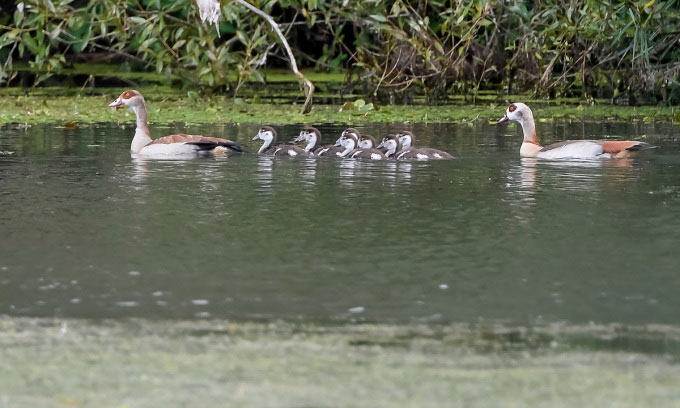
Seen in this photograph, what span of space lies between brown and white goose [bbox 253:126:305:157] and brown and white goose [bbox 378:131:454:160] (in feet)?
2.32

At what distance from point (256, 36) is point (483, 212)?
934 centimetres

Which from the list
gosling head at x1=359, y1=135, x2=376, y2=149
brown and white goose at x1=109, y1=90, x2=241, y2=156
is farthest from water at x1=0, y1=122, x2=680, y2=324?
gosling head at x1=359, y1=135, x2=376, y2=149

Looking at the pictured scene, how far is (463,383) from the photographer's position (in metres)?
3.83

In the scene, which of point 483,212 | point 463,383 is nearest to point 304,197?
point 483,212

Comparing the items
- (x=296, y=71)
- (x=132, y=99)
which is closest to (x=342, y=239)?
(x=132, y=99)

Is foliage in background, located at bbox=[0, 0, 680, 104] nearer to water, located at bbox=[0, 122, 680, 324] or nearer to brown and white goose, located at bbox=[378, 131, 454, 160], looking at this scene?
brown and white goose, located at bbox=[378, 131, 454, 160]

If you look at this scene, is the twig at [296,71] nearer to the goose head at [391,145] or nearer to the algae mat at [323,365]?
the goose head at [391,145]

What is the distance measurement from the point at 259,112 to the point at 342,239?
875 centimetres

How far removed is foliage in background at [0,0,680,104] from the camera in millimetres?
14438

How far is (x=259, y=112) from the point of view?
14953 mm

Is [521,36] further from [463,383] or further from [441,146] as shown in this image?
[463,383]

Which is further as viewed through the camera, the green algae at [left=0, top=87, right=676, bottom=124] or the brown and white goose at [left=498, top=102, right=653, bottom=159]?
the green algae at [left=0, top=87, right=676, bottom=124]

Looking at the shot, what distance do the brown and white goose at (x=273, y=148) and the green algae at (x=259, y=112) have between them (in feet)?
8.28

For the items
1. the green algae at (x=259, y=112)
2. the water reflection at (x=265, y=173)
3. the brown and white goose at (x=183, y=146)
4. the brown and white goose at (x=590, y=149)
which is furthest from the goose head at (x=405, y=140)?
the green algae at (x=259, y=112)
